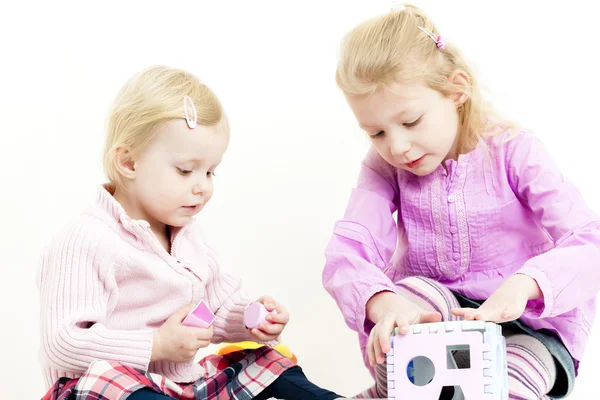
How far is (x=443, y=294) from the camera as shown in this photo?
4.54 feet

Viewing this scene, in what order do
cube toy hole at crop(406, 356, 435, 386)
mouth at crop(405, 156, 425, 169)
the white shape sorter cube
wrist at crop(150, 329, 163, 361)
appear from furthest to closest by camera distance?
mouth at crop(405, 156, 425, 169)
wrist at crop(150, 329, 163, 361)
cube toy hole at crop(406, 356, 435, 386)
the white shape sorter cube

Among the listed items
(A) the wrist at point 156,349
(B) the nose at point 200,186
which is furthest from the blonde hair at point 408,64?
(A) the wrist at point 156,349

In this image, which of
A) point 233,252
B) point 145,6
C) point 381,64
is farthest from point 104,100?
point 381,64

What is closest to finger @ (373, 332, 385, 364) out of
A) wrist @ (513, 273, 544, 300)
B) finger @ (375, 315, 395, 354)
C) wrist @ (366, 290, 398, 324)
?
finger @ (375, 315, 395, 354)

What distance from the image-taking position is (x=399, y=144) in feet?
4.38

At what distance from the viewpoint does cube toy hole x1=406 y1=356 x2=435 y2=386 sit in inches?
45.5

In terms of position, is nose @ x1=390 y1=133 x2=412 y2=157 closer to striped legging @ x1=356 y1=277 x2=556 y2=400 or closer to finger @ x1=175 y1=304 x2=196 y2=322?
striped legging @ x1=356 y1=277 x2=556 y2=400

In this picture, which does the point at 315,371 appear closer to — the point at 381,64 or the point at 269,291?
the point at 269,291

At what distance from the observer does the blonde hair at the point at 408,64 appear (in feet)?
4.39

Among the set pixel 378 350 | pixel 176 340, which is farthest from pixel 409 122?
pixel 176 340

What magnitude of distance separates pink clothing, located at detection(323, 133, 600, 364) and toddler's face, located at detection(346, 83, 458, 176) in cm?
7

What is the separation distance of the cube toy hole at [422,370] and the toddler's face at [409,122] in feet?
1.13

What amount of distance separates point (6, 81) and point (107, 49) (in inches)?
13.2

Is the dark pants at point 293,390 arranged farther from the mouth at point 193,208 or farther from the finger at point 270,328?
the mouth at point 193,208
